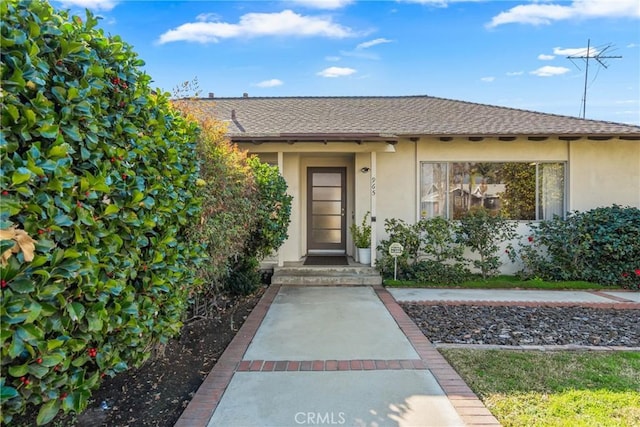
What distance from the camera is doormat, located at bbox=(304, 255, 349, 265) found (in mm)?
8992

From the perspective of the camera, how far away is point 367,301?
6.65 m

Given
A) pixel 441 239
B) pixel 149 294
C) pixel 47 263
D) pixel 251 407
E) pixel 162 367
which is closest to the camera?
pixel 47 263

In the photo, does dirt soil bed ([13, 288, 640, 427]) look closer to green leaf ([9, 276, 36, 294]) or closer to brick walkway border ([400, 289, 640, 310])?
brick walkway border ([400, 289, 640, 310])

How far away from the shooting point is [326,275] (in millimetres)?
8203

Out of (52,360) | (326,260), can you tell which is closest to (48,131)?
(52,360)

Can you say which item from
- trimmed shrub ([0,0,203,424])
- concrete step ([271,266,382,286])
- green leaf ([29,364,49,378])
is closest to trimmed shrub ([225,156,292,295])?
concrete step ([271,266,382,286])

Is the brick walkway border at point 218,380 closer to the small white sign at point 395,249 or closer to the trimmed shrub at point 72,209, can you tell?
the trimmed shrub at point 72,209

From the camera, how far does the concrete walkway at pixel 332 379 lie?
298 centimetres

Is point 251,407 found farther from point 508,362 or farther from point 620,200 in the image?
point 620,200

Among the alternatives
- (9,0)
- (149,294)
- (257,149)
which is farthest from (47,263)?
(257,149)

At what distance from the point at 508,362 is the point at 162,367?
3813mm

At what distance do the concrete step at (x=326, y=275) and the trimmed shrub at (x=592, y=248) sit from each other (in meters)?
3.76

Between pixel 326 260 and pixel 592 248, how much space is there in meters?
6.13

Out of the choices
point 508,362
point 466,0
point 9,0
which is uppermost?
point 466,0
